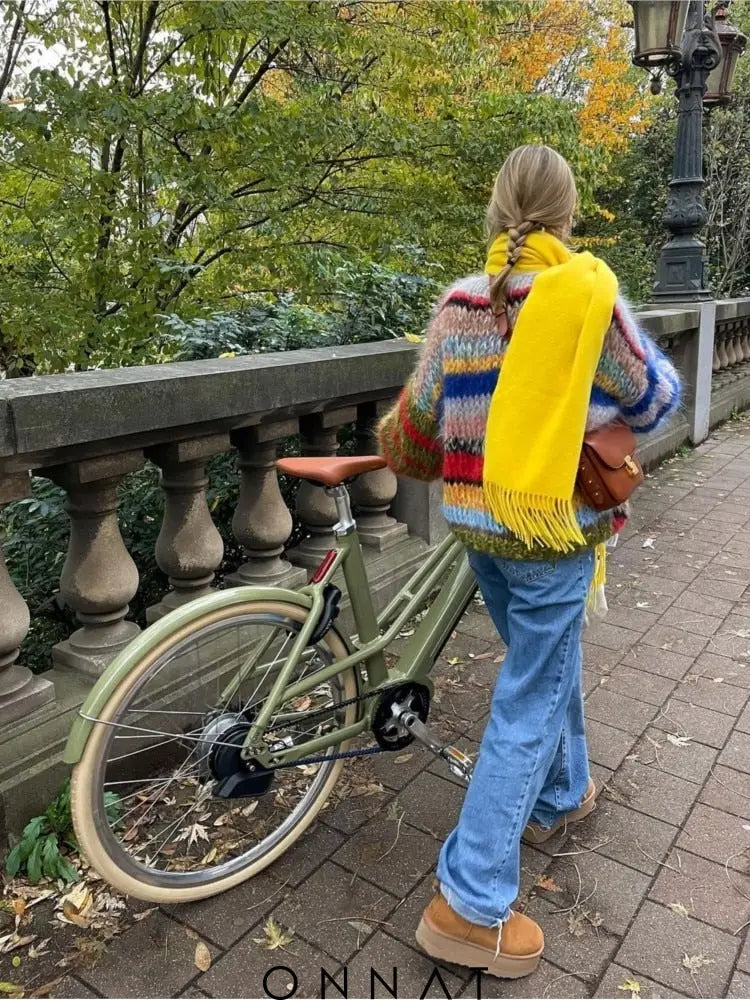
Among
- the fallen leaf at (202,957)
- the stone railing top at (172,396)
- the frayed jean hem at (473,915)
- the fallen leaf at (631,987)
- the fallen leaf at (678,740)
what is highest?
the stone railing top at (172,396)

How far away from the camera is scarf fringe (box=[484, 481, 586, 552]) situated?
6.01ft

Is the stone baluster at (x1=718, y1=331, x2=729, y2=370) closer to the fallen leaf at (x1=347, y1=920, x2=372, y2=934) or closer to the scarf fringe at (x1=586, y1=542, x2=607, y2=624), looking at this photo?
the scarf fringe at (x1=586, y1=542, x2=607, y2=624)

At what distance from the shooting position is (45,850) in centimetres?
225

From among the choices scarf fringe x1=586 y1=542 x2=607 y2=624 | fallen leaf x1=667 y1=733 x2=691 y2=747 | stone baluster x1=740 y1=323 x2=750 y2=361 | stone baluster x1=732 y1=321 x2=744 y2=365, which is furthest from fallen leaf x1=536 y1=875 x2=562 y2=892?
stone baluster x1=740 y1=323 x2=750 y2=361

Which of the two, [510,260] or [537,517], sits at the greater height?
[510,260]

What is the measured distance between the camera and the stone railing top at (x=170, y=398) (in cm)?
206

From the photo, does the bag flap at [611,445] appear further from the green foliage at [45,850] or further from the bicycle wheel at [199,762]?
the green foliage at [45,850]

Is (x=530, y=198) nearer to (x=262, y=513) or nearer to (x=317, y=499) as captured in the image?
(x=262, y=513)

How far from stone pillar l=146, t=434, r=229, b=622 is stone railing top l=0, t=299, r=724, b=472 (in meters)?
0.10

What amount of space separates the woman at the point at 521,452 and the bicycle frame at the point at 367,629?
1.02 feet

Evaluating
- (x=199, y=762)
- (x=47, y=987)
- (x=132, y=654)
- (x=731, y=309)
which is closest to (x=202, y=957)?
(x=47, y=987)

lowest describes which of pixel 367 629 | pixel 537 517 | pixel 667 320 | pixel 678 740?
pixel 678 740

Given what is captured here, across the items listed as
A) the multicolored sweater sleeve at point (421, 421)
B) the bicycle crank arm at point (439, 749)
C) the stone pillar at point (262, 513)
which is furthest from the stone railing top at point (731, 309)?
the bicycle crank arm at point (439, 749)

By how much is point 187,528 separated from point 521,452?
1365 millimetres
